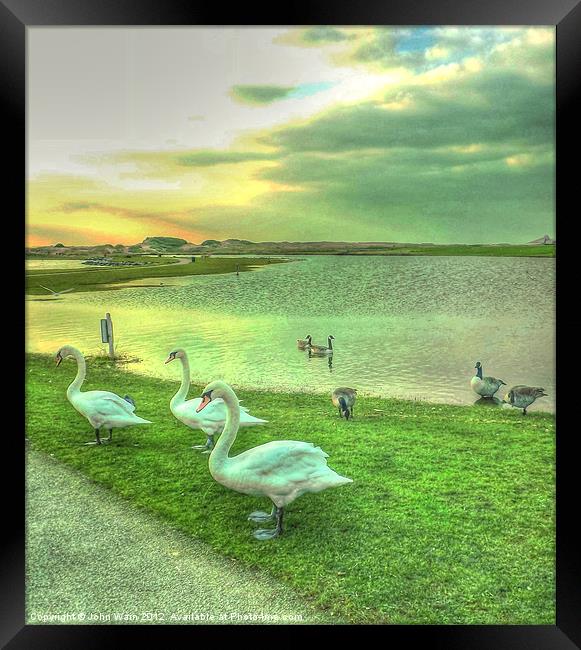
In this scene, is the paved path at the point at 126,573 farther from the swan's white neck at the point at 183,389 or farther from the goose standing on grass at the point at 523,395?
the goose standing on grass at the point at 523,395

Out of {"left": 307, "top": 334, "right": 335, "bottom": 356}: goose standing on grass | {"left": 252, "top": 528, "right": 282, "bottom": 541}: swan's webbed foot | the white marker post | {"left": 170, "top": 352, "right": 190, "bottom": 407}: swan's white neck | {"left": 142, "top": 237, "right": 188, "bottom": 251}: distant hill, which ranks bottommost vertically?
{"left": 252, "top": 528, "right": 282, "bottom": 541}: swan's webbed foot

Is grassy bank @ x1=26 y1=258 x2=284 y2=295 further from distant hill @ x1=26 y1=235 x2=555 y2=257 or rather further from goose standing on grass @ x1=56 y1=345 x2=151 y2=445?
goose standing on grass @ x1=56 y1=345 x2=151 y2=445

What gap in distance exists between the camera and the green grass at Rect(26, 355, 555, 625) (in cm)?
257

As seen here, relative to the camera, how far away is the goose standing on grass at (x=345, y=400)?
12.9 feet

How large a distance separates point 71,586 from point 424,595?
168cm

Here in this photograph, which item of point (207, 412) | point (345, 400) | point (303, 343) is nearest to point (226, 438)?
point (207, 412)

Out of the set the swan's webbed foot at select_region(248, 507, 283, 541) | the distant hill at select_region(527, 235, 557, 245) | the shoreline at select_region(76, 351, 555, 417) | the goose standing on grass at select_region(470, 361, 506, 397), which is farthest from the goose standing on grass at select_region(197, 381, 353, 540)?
the distant hill at select_region(527, 235, 557, 245)

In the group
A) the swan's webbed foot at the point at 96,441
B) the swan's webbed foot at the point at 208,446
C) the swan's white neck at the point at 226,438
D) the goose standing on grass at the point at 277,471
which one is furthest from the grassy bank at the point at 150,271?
the goose standing on grass at the point at 277,471

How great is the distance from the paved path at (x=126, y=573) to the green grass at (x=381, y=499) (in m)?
0.09

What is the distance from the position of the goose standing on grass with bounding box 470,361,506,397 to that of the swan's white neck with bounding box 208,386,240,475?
2.24 metres

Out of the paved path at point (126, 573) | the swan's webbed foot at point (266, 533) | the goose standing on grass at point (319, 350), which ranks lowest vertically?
the paved path at point (126, 573)

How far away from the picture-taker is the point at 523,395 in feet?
12.7

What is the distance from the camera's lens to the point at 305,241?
4.11m
